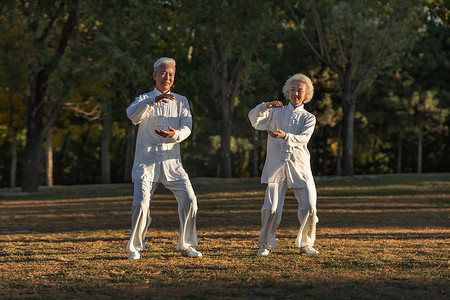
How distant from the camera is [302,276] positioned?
22.6ft

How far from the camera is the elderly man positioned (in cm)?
802

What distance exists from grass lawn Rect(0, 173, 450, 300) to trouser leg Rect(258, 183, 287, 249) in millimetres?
232

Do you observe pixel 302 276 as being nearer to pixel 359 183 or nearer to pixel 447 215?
pixel 447 215

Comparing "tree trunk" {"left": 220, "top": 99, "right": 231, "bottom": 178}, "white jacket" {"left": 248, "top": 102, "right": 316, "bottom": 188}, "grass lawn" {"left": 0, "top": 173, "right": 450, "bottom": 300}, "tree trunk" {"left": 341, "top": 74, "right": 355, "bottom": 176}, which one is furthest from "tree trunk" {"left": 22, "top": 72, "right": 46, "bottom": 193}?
"white jacket" {"left": 248, "top": 102, "right": 316, "bottom": 188}

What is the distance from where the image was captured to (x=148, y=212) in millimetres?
8195

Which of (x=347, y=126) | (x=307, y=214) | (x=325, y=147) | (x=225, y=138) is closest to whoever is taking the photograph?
(x=307, y=214)

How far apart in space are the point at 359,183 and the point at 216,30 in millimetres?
9197

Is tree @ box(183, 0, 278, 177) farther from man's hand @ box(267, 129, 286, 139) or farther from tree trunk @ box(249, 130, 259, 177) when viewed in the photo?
man's hand @ box(267, 129, 286, 139)

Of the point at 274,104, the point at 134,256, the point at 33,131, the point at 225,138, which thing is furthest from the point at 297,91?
the point at 225,138

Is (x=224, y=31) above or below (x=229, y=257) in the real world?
above

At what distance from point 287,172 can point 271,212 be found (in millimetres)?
555

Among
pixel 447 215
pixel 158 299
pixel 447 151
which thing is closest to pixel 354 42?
pixel 447 215

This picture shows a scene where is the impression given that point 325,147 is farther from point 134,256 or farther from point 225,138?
point 134,256

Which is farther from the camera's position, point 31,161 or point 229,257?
point 31,161
